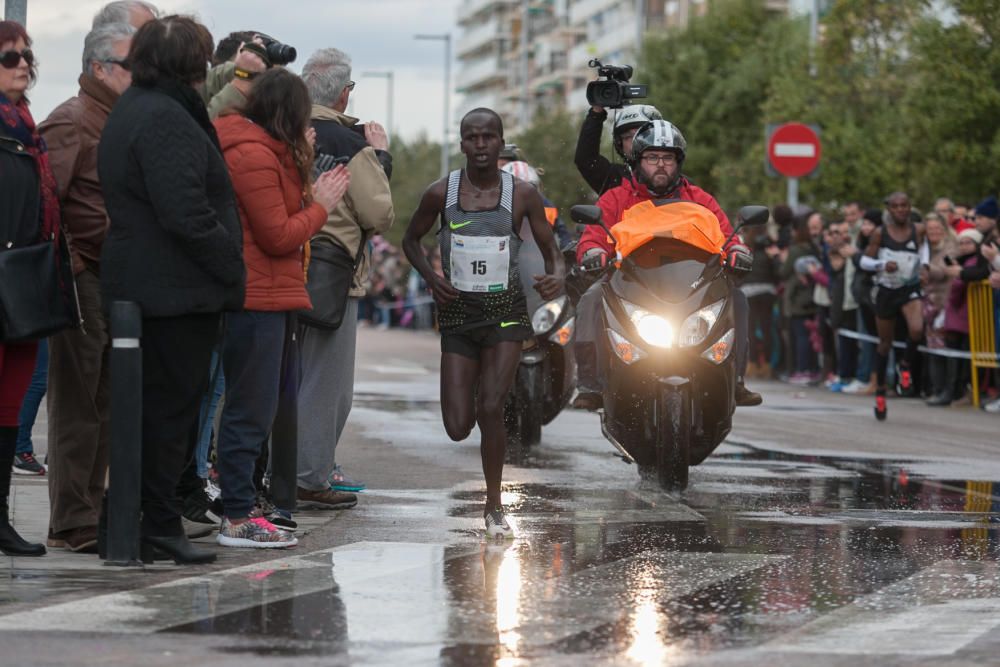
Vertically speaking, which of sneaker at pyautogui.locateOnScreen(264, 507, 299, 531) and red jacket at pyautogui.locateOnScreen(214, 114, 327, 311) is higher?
red jacket at pyautogui.locateOnScreen(214, 114, 327, 311)

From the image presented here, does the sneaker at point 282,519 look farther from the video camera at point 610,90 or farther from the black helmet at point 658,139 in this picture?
the video camera at point 610,90

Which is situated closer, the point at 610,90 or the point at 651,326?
the point at 651,326

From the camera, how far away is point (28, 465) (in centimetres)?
1170

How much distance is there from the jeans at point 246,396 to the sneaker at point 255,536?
0.19 ft

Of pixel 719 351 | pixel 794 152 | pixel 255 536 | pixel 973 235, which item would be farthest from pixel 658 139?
pixel 794 152

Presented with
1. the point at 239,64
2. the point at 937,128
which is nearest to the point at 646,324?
the point at 239,64

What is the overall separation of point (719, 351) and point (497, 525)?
2327 mm

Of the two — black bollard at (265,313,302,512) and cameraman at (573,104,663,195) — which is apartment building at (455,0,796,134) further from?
black bollard at (265,313,302,512)

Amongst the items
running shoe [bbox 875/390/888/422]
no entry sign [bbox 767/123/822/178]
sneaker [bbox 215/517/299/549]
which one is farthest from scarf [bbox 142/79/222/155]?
no entry sign [bbox 767/123/822/178]

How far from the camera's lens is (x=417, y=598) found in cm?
707

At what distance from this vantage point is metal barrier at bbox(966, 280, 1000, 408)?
19750mm

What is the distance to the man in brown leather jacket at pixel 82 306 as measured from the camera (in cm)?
829

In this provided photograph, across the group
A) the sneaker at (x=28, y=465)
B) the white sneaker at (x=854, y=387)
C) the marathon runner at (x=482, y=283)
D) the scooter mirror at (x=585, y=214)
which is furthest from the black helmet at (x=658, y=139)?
the white sneaker at (x=854, y=387)

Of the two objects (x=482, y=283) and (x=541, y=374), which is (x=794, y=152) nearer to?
(x=541, y=374)
